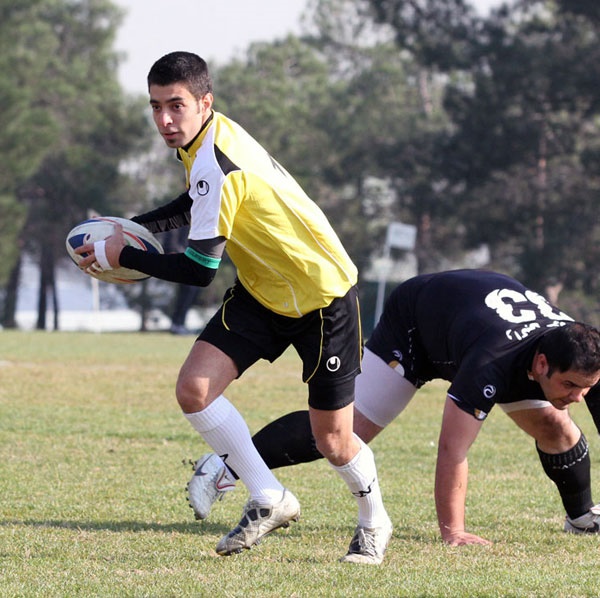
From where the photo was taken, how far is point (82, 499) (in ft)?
20.8

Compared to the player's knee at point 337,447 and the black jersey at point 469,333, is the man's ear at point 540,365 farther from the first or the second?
the player's knee at point 337,447

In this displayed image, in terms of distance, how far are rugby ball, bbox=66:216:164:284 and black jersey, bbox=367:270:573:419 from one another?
1.44m

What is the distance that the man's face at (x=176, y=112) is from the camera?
14.5 feet

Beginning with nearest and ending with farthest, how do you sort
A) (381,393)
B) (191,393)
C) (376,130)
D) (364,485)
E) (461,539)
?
(191,393), (364,485), (461,539), (381,393), (376,130)

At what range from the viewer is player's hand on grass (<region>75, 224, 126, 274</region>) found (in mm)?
4559

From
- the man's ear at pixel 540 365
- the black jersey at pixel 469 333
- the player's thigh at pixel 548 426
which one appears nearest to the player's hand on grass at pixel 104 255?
the black jersey at pixel 469 333

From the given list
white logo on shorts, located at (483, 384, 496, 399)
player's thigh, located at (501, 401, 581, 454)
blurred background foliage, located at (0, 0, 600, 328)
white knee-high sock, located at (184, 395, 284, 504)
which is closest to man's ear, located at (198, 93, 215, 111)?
white knee-high sock, located at (184, 395, 284, 504)

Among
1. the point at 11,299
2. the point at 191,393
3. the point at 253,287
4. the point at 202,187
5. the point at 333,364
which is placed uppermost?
the point at 202,187

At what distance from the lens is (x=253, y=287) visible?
15.5ft

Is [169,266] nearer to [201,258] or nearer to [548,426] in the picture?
[201,258]

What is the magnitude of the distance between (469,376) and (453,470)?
17.1 inches

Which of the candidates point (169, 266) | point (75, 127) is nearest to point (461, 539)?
point (169, 266)

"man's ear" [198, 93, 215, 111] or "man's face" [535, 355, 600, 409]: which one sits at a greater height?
"man's ear" [198, 93, 215, 111]

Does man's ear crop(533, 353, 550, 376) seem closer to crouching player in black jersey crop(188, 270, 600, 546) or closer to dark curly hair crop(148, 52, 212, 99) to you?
crouching player in black jersey crop(188, 270, 600, 546)
